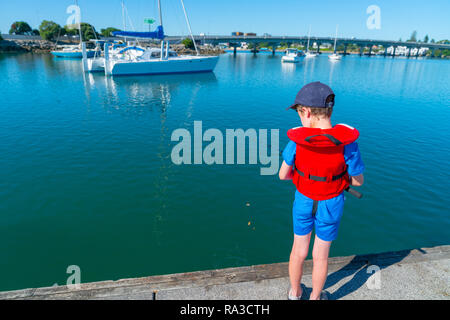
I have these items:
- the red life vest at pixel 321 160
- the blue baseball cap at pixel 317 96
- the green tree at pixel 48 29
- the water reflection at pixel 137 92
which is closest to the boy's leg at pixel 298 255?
the red life vest at pixel 321 160

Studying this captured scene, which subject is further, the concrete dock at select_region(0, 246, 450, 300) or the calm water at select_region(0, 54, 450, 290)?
the calm water at select_region(0, 54, 450, 290)

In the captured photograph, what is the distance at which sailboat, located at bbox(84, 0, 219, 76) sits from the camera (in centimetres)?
3625

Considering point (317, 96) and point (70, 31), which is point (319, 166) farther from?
point (70, 31)

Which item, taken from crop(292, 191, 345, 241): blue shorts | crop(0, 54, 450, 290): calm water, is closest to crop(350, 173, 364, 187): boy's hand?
crop(292, 191, 345, 241): blue shorts

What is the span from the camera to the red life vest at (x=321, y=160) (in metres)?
2.48

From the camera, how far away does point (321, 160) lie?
8.50 ft

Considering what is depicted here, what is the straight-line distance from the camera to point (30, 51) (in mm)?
85188

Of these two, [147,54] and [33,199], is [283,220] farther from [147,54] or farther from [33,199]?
[147,54]

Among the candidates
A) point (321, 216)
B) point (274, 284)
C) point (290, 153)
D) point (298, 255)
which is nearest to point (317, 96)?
point (290, 153)

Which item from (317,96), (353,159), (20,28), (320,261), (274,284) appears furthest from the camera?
(20,28)

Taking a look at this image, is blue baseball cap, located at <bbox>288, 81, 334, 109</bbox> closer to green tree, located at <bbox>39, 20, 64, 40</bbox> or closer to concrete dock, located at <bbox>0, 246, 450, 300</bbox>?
concrete dock, located at <bbox>0, 246, 450, 300</bbox>

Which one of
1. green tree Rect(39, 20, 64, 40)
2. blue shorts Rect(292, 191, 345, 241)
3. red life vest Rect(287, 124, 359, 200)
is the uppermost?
green tree Rect(39, 20, 64, 40)

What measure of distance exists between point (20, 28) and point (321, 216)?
512 ft

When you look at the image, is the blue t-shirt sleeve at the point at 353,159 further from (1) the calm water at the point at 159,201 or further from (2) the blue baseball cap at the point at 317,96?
(1) the calm water at the point at 159,201
